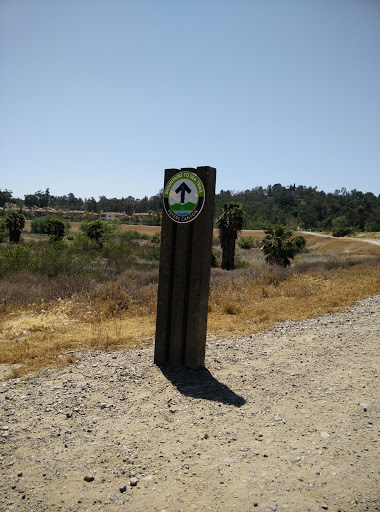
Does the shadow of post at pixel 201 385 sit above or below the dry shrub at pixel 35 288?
above

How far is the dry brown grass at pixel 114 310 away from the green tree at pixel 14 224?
141ft

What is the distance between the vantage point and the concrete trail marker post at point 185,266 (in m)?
4.98

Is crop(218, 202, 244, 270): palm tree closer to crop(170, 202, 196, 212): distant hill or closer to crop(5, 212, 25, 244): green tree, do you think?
crop(170, 202, 196, 212): distant hill

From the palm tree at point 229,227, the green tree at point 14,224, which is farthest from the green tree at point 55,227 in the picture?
the palm tree at point 229,227

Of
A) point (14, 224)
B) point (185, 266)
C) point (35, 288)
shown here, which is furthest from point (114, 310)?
point (14, 224)

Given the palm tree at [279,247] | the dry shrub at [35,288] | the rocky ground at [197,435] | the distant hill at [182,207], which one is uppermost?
the distant hill at [182,207]

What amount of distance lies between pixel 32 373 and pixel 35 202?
178448 millimetres

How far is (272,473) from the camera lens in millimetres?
3027

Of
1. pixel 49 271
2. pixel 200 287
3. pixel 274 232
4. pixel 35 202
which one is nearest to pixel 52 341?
pixel 200 287

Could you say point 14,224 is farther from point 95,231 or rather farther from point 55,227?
point 95,231

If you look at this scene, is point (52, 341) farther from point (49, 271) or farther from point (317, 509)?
point (49, 271)

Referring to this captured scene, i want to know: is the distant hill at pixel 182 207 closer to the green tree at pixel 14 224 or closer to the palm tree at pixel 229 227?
the palm tree at pixel 229 227

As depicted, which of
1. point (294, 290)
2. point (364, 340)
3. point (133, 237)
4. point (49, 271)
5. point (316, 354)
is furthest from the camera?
point (133, 237)

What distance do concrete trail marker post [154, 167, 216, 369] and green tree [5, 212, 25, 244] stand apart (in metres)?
51.7
